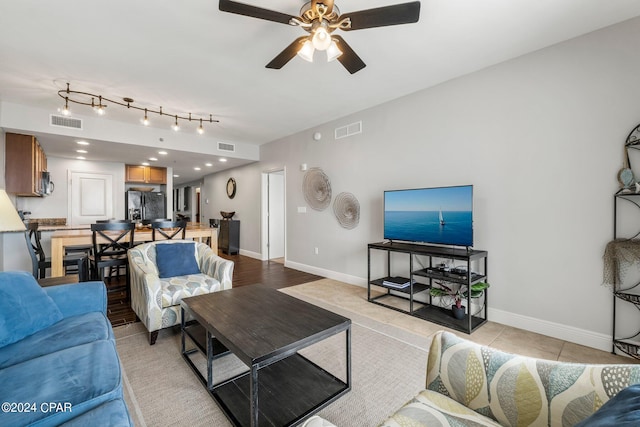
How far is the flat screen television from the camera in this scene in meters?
2.87

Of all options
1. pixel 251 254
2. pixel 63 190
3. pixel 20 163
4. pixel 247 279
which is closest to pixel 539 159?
pixel 247 279

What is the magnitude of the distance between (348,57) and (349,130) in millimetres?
2154

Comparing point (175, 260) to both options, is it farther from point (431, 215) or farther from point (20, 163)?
point (20, 163)

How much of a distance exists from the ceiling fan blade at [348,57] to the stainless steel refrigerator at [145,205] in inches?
260

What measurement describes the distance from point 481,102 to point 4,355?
4112 mm

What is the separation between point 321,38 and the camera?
6.13 feet

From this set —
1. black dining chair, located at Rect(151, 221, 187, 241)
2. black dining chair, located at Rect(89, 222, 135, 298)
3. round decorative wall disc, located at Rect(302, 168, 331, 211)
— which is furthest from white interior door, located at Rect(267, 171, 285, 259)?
black dining chair, located at Rect(89, 222, 135, 298)

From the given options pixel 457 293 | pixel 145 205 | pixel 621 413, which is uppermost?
pixel 145 205

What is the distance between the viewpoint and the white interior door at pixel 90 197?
20.0ft

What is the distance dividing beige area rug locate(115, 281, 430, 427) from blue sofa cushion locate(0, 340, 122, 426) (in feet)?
1.80

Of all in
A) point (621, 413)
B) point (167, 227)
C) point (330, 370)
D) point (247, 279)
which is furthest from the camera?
point (247, 279)

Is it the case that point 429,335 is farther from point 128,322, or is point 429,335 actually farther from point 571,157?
point 128,322

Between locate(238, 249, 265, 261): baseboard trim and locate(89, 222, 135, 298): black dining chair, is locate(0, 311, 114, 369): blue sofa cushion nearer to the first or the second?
locate(89, 222, 135, 298): black dining chair

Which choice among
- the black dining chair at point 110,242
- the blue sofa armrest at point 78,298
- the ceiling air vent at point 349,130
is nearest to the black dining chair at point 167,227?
the black dining chair at point 110,242
